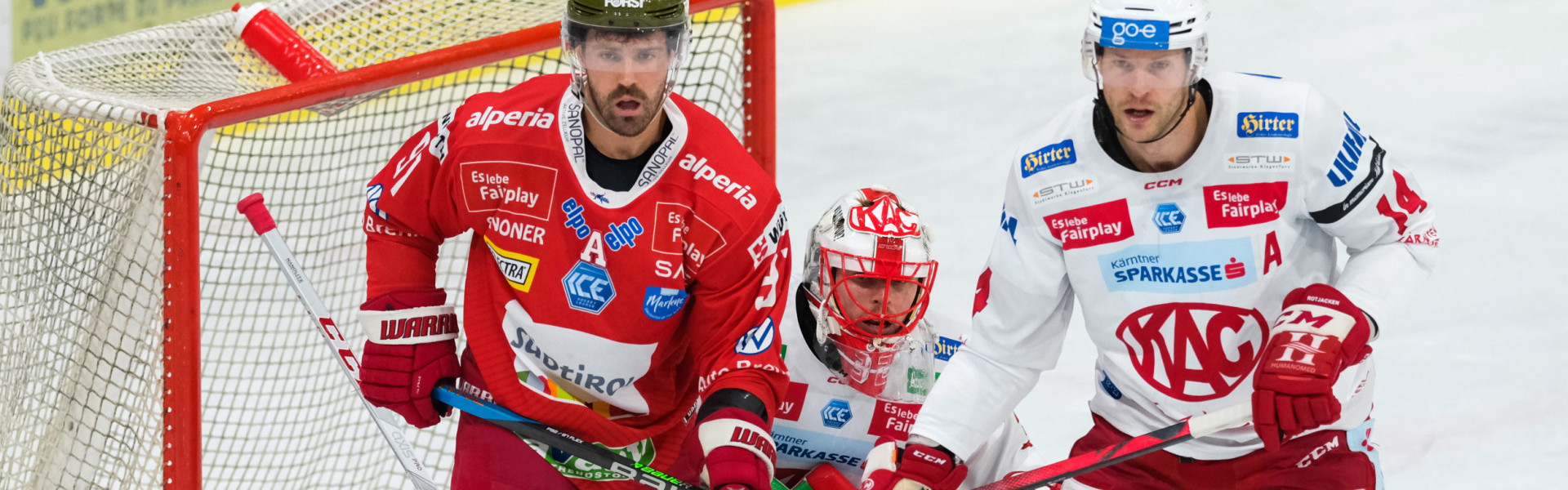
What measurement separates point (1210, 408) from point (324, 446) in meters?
1.78

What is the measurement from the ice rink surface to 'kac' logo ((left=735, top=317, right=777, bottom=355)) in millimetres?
813

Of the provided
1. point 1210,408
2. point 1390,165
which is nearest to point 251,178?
point 1210,408

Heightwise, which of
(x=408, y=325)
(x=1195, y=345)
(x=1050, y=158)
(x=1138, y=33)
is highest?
(x=1138, y=33)

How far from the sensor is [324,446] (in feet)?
11.2

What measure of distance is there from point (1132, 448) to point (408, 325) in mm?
1096

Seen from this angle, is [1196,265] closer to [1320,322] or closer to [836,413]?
[1320,322]

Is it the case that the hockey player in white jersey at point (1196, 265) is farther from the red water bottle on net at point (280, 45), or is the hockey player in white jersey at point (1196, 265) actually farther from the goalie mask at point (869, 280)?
the red water bottle on net at point (280, 45)

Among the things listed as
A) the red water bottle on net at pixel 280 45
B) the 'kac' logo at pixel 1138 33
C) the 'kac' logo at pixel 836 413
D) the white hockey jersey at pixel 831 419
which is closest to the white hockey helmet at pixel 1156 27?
the 'kac' logo at pixel 1138 33

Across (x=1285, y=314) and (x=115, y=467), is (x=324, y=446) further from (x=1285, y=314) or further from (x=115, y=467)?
(x=1285, y=314)

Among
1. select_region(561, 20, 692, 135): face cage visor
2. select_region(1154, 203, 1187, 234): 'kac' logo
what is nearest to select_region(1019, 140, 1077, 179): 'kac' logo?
select_region(1154, 203, 1187, 234): 'kac' logo

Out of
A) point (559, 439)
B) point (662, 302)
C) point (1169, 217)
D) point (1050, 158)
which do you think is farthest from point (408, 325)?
point (1169, 217)

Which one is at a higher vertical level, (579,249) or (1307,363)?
(1307,363)

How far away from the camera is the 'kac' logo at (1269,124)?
7.55 feet

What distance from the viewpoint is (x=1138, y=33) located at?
2215mm
